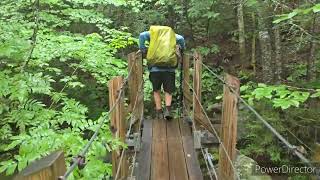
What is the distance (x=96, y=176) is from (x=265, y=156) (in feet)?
16.2

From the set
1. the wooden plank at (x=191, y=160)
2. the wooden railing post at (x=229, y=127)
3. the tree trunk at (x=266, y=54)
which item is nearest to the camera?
A: the wooden railing post at (x=229, y=127)

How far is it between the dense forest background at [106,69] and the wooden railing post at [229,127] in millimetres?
616

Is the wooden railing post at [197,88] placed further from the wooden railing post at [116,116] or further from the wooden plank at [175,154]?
the wooden railing post at [116,116]

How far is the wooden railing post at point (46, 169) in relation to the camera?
122 cm

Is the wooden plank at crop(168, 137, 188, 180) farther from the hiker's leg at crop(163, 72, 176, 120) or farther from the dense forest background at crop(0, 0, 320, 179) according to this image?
the hiker's leg at crop(163, 72, 176, 120)

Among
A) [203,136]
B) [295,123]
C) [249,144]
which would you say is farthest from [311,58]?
[203,136]

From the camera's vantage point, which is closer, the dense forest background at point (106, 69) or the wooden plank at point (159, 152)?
the dense forest background at point (106, 69)

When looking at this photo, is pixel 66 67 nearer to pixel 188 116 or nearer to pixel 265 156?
pixel 188 116

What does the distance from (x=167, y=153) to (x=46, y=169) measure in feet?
12.0

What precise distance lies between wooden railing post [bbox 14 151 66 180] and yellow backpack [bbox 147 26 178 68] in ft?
14.5

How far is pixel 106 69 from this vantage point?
6602mm

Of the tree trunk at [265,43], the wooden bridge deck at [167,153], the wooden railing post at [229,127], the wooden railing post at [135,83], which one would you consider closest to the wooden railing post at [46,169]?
the wooden railing post at [229,127]

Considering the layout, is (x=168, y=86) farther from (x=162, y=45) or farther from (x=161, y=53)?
(x=162, y=45)

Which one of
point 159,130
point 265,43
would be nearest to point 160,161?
point 159,130
